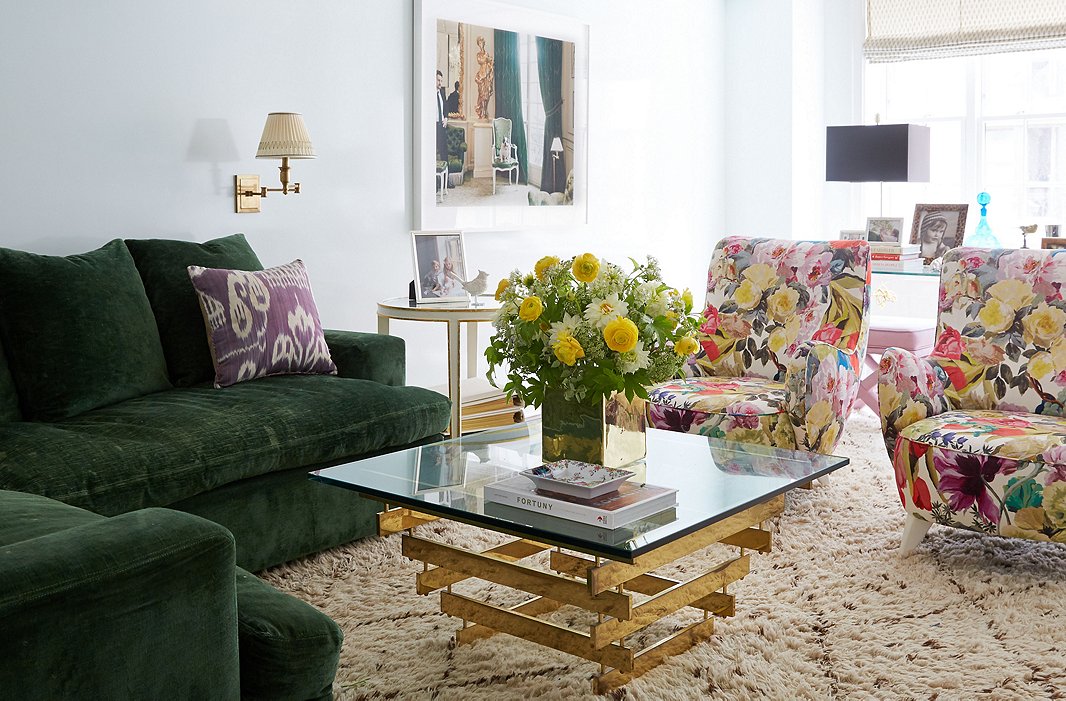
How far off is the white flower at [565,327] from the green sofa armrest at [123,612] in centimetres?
96

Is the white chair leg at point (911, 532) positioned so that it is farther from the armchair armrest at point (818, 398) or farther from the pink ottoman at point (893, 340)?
the pink ottoman at point (893, 340)

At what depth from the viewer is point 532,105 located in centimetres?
542

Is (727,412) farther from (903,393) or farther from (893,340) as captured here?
(893,340)

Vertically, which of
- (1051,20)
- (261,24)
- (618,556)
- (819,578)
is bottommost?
(819,578)

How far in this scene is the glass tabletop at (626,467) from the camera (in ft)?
7.06

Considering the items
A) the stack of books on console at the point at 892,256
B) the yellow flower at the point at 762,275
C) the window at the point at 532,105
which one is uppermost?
the window at the point at 532,105

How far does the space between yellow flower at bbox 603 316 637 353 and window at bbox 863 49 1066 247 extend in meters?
4.45

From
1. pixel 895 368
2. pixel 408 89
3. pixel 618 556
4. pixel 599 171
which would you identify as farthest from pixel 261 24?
pixel 618 556

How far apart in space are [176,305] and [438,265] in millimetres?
1311

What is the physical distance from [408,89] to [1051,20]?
3.66 m

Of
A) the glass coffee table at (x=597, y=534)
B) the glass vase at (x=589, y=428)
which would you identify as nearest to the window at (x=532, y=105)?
the glass coffee table at (x=597, y=534)

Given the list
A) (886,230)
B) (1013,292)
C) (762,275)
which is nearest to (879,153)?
(886,230)

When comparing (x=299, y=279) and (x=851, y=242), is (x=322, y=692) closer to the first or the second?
(x=299, y=279)

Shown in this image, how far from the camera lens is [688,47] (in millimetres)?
6477
